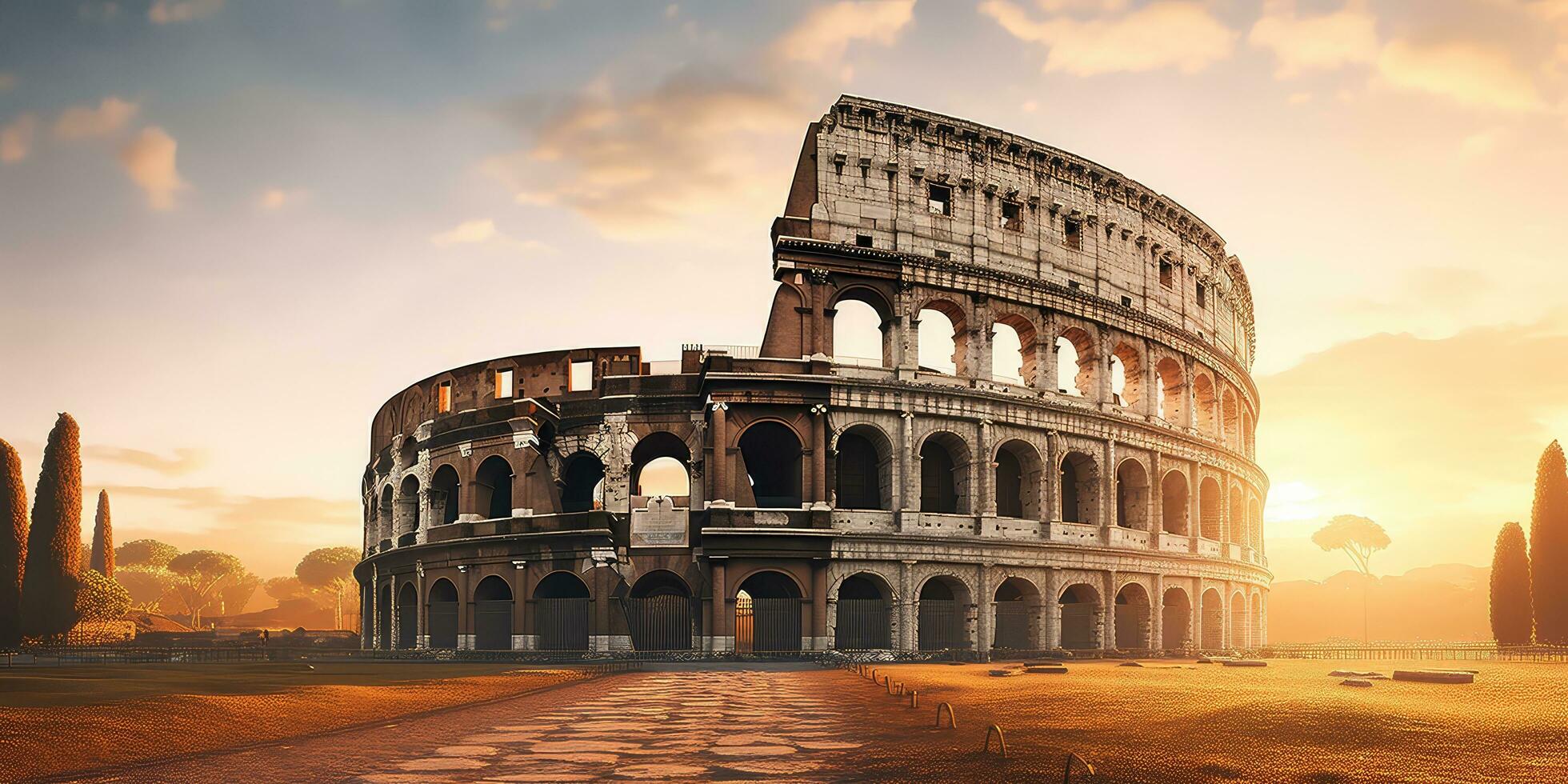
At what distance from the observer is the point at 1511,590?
52.6 meters

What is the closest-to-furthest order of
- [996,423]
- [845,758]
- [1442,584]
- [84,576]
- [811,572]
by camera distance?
[845,758] → [811,572] → [996,423] → [84,576] → [1442,584]

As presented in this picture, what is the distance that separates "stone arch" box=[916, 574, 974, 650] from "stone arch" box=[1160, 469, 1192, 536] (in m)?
11.0

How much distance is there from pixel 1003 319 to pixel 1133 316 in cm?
610

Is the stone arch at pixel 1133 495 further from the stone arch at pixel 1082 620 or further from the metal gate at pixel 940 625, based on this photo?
the metal gate at pixel 940 625

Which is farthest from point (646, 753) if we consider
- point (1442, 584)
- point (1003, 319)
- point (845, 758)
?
point (1442, 584)

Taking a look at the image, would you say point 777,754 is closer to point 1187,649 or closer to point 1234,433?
point 1187,649

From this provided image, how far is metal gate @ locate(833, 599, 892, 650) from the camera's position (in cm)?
3581

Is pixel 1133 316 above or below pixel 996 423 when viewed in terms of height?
above

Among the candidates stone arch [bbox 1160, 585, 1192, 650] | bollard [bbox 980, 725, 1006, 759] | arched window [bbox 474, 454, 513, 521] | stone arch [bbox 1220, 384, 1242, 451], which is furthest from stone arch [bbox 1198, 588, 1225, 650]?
bollard [bbox 980, 725, 1006, 759]

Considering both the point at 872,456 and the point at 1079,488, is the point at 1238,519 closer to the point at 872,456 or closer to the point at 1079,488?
the point at 1079,488

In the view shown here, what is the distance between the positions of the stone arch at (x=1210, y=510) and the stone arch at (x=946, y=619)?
46.1 ft

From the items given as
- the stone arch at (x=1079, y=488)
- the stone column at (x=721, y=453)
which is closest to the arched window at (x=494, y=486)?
the stone column at (x=721, y=453)

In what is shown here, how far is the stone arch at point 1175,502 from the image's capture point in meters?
44.3

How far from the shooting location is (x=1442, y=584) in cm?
11806
